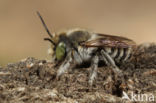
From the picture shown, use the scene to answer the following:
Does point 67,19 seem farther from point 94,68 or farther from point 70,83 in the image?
point 70,83

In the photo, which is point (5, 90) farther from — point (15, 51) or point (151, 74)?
point (15, 51)

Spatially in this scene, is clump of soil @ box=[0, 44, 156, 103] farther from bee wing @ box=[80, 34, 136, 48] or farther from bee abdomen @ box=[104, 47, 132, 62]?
bee wing @ box=[80, 34, 136, 48]

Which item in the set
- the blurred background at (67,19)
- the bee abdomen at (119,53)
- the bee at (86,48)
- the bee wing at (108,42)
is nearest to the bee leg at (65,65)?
the bee at (86,48)

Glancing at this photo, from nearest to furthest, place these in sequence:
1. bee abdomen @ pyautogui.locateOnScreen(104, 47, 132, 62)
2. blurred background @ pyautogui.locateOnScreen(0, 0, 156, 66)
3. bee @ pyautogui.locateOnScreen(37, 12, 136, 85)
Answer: bee @ pyautogui.locateOnScreen(37, 12, 136, 85), bee abdomen @ pyautogui.locateOnScreen(104, 47, 132, 62), blurred background @ pyautogui.locateOnScreen(0, 0, 156, 66)

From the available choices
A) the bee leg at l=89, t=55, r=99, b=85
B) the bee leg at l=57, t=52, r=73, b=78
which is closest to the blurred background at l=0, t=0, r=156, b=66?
the bee leg at l=57, t=52, r=73, b=78

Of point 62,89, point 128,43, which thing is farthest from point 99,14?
point 62,89

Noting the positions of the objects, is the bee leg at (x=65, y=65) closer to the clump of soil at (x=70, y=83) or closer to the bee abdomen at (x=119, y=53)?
the clump of soil at (x=70, y=83)
